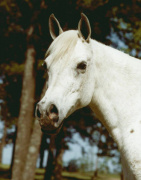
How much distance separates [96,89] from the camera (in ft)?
11.5

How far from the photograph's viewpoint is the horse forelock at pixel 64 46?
129 inches

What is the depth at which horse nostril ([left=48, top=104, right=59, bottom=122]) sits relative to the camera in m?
2.95

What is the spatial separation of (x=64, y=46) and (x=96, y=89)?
645 mm

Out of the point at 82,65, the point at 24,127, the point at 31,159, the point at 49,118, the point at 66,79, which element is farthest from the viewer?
the point at 24,127

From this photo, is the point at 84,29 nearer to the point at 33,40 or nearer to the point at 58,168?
the point at 33,40

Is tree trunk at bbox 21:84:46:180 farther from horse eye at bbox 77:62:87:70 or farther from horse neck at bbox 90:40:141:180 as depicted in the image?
horse eye at bbox 77:62:87:70

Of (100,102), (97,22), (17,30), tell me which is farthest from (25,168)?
(17,30)

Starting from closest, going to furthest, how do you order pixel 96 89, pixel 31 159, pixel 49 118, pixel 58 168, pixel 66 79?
1. pixel 49 118
2. pixel 66 79
3. pixel 96 89
4. pixel 31 159
5. pixel 58 168

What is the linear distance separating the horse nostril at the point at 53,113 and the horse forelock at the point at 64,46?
604 mm

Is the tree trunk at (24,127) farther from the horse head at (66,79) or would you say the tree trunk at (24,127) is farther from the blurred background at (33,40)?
the horse head at (66,79)

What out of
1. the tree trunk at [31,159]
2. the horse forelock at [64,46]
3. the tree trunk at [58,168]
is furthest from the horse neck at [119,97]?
the tree trunk at [58,168]

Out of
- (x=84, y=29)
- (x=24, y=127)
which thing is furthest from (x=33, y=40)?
(x=84, y=29)

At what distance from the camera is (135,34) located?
39.9 feet

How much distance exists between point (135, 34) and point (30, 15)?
4655mm
